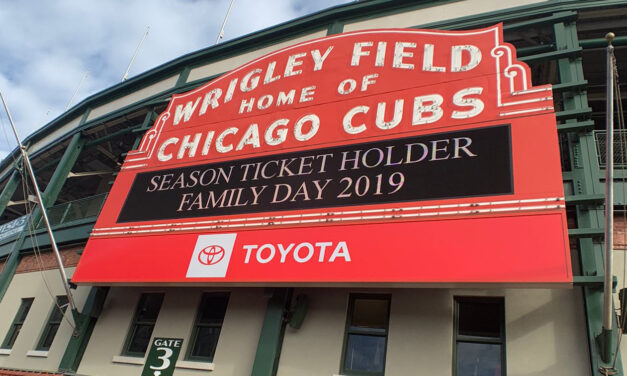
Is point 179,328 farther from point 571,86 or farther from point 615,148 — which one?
point 615,148

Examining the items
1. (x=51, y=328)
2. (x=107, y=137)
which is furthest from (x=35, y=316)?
(x=107, y=137)

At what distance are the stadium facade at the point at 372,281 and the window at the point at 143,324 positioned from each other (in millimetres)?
33

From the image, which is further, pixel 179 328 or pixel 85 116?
pixel 85 116

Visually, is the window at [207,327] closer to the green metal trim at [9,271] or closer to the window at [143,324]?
the window at [143,324]

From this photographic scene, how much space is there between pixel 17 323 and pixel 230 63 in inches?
395

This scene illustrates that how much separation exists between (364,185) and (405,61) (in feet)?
10.9

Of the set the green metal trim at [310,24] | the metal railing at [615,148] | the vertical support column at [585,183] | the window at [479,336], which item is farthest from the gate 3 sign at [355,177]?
the metal railing at [615,148]

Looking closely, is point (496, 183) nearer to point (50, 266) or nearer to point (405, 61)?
point (405, 61)

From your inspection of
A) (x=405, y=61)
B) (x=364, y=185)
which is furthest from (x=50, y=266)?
(x=405, y=61)

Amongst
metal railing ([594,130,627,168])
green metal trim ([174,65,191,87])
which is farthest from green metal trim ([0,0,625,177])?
metal railing ([594,130,627,168])

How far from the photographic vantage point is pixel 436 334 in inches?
299

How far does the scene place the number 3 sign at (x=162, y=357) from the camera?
9.41 meters

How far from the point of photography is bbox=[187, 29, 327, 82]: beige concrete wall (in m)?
14.4

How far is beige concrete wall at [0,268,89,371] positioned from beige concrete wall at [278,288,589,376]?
6007 millimetres
